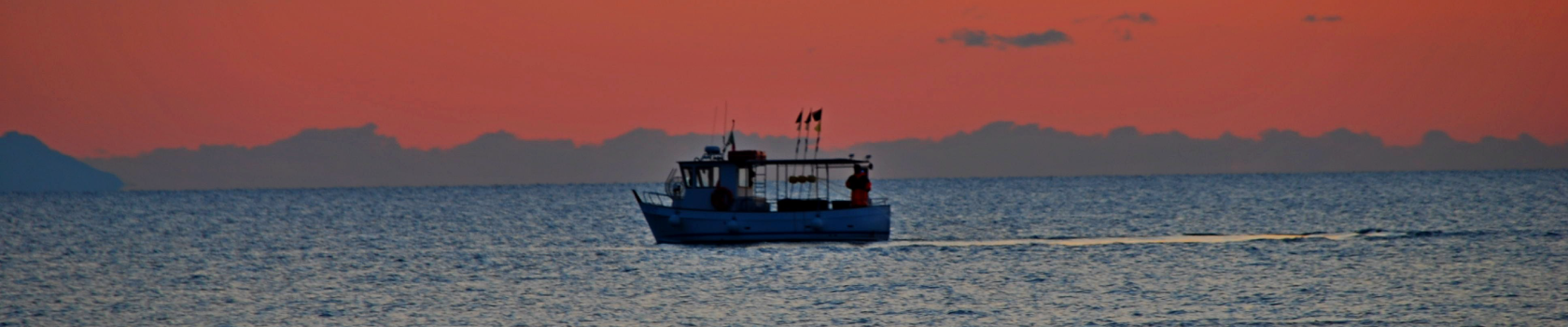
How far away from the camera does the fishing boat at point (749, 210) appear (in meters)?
45.2

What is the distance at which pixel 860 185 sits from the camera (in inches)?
1837

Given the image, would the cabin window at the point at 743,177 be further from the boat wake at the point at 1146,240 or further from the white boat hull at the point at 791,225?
the boat wake at the point at 1146,240

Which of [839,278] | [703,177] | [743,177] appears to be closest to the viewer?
[839,278]

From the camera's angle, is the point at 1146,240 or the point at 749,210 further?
the point at 1146,240

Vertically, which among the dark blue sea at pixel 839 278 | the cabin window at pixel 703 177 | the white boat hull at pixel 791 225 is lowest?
the dark blue sea at pixel 839 278

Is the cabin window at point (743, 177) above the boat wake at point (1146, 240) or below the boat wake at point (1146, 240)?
above

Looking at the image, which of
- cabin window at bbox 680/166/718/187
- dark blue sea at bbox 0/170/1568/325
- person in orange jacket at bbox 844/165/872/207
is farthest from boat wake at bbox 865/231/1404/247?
cabin window at bbox 680/166/718/187

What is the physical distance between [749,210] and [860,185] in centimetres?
368

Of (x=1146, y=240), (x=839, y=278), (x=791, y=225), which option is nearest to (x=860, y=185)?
(x=791, y=225)

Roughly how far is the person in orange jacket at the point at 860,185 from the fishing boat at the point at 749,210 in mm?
68

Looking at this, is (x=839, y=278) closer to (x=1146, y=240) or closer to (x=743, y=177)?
(x=743, y=177)

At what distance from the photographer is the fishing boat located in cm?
4519

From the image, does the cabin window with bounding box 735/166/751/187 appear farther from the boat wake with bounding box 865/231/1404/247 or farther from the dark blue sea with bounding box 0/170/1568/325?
the boat wake with bounding box 865/231/1404/247

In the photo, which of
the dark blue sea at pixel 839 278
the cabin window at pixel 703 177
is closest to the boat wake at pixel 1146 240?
the dark blue sea at pixel 839 278
